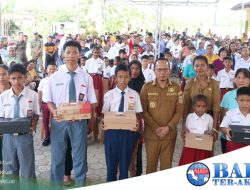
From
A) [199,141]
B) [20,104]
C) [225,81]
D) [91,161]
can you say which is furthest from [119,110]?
[225,81]

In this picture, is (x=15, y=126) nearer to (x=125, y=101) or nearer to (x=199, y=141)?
(x=125, y=101)

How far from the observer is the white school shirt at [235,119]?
372 cm

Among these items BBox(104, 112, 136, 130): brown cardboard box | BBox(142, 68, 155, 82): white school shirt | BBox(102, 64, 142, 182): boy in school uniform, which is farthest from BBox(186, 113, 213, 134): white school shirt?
BBox(142, 68, 155, 82): white school shirt

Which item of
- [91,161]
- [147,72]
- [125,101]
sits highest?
[147,72]

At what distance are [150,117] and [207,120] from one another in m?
0.69

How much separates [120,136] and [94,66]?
418 centimetres

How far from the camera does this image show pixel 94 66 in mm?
7684

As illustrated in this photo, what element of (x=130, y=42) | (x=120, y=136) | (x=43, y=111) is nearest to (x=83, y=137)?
(x=120, y=136)

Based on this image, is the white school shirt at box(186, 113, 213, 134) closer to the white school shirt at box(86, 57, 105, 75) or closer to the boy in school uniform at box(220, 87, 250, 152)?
the boy in school uniform at box(220, 87, 250, 152)

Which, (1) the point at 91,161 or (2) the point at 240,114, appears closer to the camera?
(2) the point at 240,114

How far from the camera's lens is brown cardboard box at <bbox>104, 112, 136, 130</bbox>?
3451mm

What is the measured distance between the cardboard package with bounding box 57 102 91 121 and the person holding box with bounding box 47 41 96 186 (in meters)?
0.14

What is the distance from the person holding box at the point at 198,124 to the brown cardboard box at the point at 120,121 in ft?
2.84

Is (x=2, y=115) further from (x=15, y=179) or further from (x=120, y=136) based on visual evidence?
(x=120, y=136)
